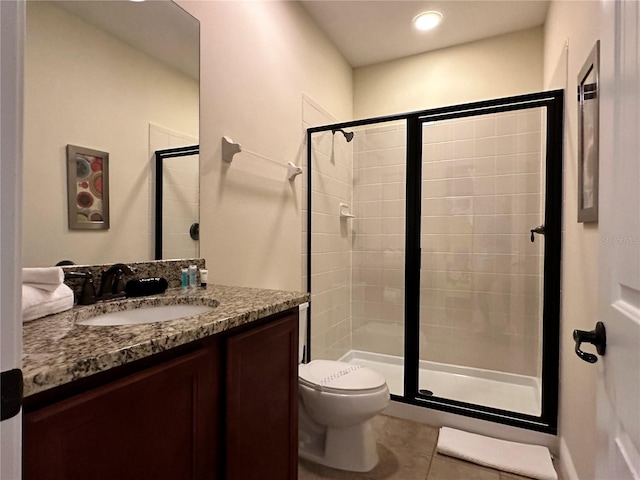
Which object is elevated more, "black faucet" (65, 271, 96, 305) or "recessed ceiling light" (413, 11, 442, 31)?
"recessed ceiling light" (413, 11, 442, 31)

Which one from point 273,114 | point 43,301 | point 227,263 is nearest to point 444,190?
point 273,114

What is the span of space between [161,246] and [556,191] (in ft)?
6.63

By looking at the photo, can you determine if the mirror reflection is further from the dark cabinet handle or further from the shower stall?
the dark cabinet handle

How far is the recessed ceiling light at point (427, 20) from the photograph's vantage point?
245 centimetres

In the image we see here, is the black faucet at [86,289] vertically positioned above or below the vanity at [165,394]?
above

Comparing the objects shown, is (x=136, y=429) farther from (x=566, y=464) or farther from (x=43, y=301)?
(x=566, y=464)

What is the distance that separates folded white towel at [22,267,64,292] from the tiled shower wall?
65.0 inches

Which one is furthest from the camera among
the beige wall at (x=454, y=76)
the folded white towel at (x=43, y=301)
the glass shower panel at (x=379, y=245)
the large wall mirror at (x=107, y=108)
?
the glass shower panel at (x=379, y=245)

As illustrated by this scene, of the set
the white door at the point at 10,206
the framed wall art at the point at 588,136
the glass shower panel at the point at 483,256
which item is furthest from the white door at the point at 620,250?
the glass shower panel at the point at 483,256

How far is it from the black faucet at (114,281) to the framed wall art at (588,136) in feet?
5.42

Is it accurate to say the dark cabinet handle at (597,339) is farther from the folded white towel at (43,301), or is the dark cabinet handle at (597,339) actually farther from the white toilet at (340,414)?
the folded white towel at (43,301)

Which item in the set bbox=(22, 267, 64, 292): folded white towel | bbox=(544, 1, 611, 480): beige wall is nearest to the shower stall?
bbox=(544, 1, 611, 480): beige wall

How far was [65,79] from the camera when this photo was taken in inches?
45.5

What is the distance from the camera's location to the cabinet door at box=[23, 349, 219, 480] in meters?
0.59
